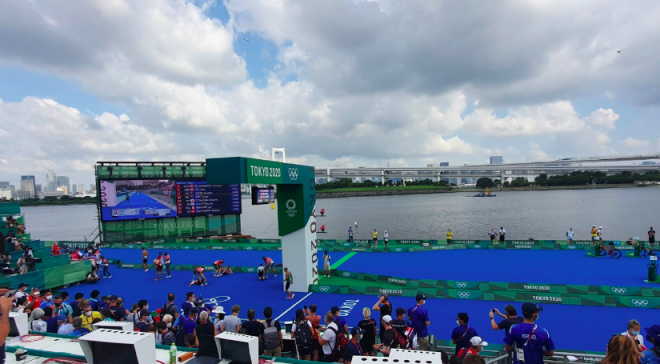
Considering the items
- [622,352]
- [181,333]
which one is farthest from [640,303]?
[181,333]

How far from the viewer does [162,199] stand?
109ft

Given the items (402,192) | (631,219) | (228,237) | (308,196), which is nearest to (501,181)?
(402,192)

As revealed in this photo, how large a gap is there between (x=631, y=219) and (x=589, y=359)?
59.2m

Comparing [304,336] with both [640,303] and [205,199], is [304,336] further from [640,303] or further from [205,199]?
[205,199]

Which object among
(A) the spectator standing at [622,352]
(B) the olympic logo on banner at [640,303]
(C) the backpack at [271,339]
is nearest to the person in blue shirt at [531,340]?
(A) the spectator standing at [622,352]

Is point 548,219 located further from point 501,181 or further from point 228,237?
point 501,181

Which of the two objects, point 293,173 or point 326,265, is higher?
point 293,173

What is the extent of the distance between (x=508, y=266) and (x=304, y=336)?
16.4 m

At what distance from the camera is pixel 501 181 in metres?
167

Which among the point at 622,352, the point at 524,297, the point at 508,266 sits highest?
the point at 622,352

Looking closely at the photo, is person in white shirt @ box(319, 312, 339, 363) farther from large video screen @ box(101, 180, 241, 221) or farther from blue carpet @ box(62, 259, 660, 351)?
large video screen @ box(101, 180, 241, 221)

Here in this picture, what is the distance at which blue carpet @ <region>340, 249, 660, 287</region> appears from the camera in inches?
660

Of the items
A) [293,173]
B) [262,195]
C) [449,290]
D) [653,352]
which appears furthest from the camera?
[262,195]

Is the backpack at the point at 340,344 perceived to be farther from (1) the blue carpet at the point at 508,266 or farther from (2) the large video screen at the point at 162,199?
(2) the large video screen at the point at 162,199
